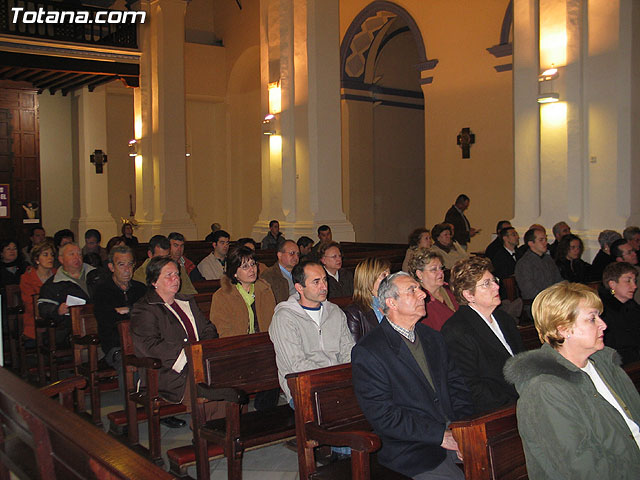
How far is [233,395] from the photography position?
3.55 m

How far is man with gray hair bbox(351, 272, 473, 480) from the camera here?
9.62ft

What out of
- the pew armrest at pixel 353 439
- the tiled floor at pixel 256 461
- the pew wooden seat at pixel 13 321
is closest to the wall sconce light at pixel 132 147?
the pew wooden seat at pixel 13 321

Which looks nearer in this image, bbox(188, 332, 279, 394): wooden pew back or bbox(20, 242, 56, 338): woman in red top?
bbox(188, 332, 279, 394): wooden pew back

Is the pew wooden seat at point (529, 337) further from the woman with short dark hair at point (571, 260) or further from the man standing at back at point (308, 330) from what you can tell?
the woman with short dark hair at point (571, 260)

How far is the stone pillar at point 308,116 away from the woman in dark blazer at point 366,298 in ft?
18.7

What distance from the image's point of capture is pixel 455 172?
14.2 metres

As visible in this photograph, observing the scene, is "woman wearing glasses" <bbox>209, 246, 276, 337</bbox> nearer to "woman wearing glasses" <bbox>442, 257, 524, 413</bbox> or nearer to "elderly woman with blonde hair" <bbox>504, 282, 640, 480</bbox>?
"woman wearing glasses" <bbox>442, 257, 524, 413</bbox>

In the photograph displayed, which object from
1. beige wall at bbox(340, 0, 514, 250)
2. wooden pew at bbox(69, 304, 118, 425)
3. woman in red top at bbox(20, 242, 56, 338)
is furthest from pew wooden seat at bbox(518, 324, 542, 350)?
beige wall at bbox(340, 0, 514, 250)

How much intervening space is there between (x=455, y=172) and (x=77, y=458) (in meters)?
12.9

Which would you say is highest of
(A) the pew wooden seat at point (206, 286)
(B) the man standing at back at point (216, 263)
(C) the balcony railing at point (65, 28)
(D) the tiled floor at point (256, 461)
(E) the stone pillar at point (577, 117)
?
(C) the balcony railing at point (65, 28)

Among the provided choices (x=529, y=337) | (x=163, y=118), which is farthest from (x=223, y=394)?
(x=163, y=118)

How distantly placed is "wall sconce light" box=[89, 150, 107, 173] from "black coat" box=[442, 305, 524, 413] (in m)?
15.1

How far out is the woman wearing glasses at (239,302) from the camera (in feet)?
15.7

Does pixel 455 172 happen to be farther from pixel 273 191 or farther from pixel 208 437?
pixel 208 437
